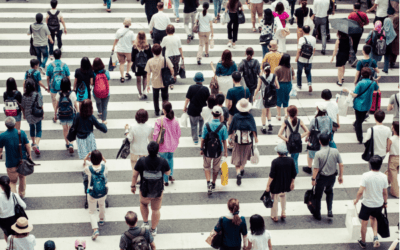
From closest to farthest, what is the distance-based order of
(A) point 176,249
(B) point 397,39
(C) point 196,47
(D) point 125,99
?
(A) point 176,249 → (D) point 125,99 → (B) point 397,39 → (C) point 196,47

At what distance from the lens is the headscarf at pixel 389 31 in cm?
1416

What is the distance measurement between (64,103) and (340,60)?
737 cm

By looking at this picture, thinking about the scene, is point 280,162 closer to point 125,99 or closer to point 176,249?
point 176,249

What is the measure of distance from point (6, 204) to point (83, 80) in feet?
13.1

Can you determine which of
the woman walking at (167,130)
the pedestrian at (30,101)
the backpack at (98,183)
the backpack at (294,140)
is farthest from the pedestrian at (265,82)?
the pedestrian at (30,101)

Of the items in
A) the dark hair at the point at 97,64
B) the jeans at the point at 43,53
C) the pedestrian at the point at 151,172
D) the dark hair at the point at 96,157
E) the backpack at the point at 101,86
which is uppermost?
the jeans at the point at 43,53

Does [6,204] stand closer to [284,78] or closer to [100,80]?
[100,80]

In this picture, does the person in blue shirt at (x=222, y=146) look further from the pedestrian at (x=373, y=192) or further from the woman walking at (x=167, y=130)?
the pedestrian at (x=373, y=192)

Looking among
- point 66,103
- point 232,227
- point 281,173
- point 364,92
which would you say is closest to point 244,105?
point 281,173

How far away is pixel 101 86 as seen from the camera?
11328mm

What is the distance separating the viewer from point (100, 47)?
15.4 m

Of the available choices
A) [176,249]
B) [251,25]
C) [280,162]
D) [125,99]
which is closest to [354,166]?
[280,162]

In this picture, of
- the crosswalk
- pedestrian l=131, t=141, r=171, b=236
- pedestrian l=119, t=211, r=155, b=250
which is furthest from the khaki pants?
pedestrian l=119, t=211, r=155, b=250

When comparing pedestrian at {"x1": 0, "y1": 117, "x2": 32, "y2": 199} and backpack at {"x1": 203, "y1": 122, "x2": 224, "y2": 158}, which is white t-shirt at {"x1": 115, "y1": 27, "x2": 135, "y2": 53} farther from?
pedestrian at {"x1": 0, "y1": 117, "x2": 32, "y2": 199}
